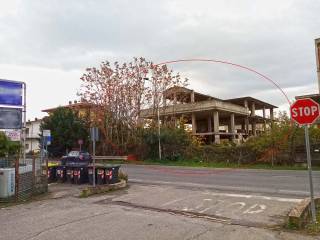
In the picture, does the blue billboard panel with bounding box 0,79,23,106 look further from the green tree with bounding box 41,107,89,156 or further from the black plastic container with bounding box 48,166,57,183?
the green tree with bounding box 41,107,89,156

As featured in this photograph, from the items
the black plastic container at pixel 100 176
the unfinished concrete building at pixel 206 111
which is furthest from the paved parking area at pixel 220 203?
the unfinished concrete building at pixel 206 111

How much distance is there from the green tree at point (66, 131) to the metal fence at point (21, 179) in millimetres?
30045

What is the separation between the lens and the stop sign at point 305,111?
7688 millimetres

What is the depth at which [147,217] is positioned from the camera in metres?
8.87

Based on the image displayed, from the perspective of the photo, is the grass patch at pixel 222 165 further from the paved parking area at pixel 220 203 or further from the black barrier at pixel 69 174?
the black barrier at pixel 69 174

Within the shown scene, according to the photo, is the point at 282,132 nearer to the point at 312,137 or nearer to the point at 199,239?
the point at 312,137

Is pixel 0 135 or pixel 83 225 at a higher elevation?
pixel 0 135

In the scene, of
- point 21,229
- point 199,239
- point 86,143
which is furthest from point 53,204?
point 86,143

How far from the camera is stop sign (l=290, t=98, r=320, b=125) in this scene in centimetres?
769

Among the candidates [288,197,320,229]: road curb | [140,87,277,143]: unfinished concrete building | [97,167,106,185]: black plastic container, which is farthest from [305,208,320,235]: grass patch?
[140,87,277,143]: unfinished concrete building

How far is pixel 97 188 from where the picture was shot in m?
13.1

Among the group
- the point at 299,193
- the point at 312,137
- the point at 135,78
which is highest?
the point at 135,78

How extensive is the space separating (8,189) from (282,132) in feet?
70.2

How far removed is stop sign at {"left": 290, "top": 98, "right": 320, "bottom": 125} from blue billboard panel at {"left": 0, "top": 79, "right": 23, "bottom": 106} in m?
10.8
